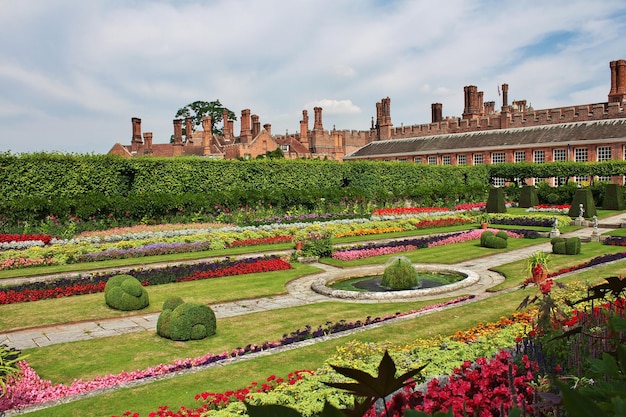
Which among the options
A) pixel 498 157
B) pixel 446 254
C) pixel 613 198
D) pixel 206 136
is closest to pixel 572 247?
pixel 446 254

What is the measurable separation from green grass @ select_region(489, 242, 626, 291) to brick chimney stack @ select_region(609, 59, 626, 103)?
2749cm

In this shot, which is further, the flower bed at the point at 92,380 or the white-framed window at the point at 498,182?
the white-framed window at the point at 498,182

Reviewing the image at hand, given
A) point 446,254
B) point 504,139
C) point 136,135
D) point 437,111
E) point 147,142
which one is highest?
point 437,111

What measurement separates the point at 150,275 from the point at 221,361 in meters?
7.10

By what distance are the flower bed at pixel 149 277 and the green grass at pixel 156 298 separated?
28cm

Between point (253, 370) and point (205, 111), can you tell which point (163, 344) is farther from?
point (205, 111)

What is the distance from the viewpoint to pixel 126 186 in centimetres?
2453

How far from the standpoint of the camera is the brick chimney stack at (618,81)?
38938mm

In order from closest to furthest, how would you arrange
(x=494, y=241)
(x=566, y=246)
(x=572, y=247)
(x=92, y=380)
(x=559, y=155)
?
(x=92, y=380), (x=572, y=247), (x=566, y=246), (x=494, y=241), (x=559, y=155)

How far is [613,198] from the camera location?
2933 centimetres

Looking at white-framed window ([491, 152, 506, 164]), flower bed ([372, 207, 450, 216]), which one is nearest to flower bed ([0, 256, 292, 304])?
flower bed ([372, 207, 450, 216])

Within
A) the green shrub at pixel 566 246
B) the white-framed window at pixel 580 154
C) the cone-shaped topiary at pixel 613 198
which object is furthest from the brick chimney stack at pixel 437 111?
the green shrub at pixel 566 246

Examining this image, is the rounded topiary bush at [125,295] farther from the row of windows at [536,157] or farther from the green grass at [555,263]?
the row of windows at [536,157]

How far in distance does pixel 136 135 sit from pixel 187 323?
52.5 meters
